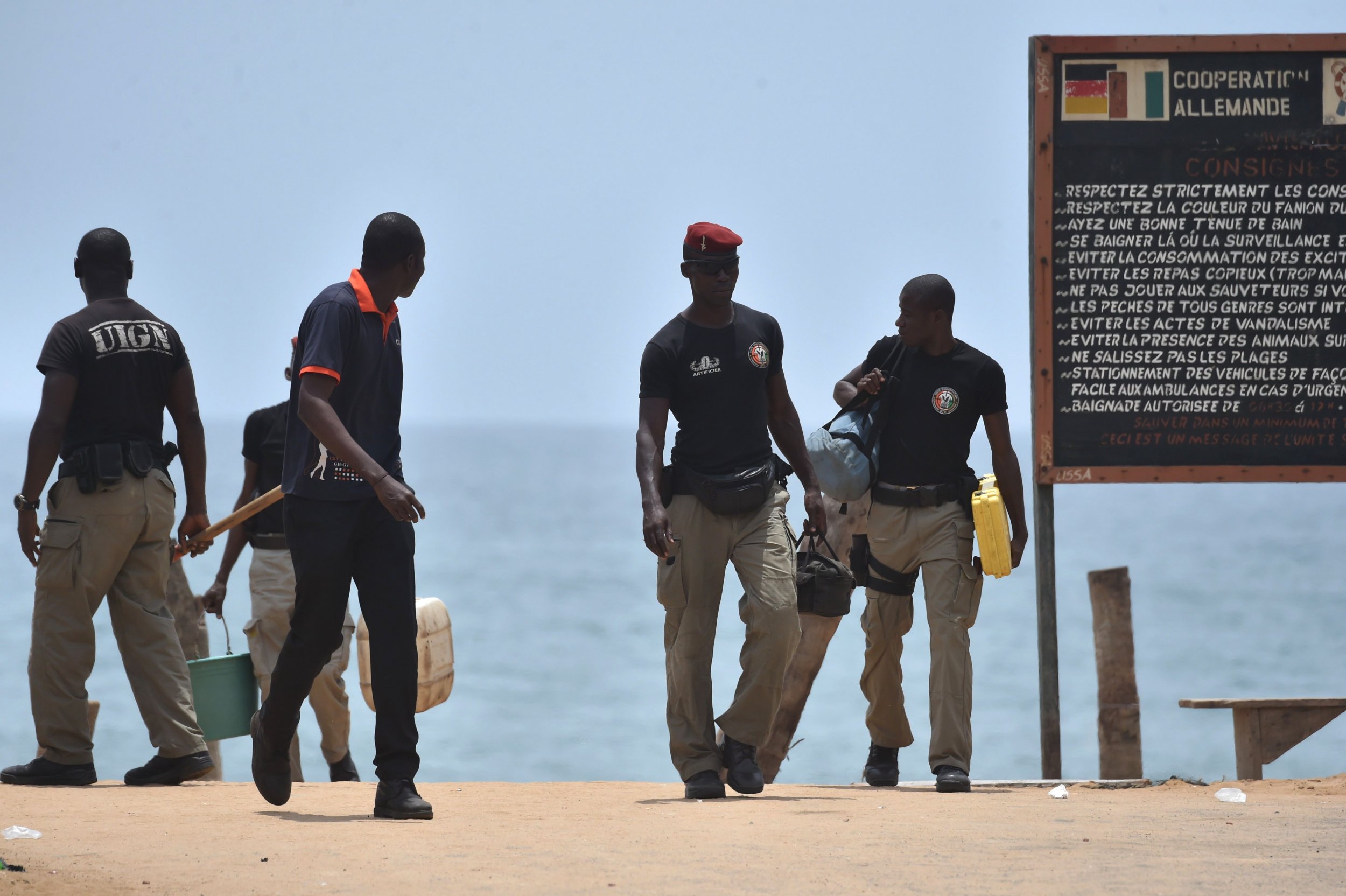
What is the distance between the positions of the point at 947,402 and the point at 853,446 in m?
0.45

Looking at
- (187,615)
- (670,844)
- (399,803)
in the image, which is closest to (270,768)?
(399,803)

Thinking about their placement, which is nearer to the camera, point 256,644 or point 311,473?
point 311,473

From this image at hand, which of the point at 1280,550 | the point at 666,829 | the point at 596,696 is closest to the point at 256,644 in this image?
the point at 666,829

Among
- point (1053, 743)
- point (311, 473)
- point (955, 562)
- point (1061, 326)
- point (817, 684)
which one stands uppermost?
point (1061, 326)

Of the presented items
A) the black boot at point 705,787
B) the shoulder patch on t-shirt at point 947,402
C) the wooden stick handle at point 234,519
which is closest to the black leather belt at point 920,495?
the shoulder patch on t-shirt at point 947,402

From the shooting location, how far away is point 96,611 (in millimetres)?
6523

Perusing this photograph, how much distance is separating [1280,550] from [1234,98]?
2842 inches

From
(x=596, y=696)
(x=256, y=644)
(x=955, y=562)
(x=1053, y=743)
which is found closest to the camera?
(x=955, y=562)

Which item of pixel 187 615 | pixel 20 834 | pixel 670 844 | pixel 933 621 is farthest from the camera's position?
pixel 187 615

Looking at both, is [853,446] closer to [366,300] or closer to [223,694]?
[366,300]

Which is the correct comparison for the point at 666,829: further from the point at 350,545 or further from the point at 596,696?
the point at 596,696

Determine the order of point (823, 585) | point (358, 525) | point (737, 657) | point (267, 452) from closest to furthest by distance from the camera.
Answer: point (358, 525), point (823, 585), point (267, 452), point (737, 657)

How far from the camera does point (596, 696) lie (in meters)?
42.4

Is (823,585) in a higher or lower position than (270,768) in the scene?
higher
